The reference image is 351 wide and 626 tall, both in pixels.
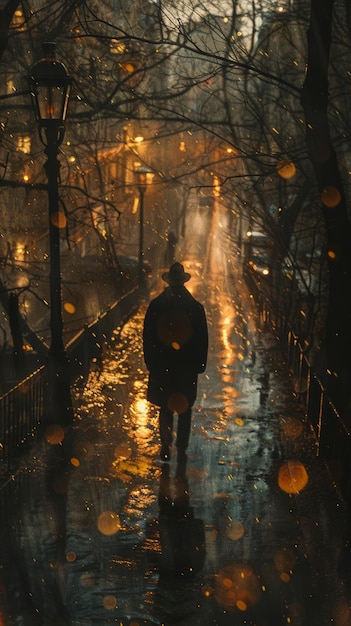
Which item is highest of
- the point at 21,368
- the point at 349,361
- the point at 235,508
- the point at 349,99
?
the point at 349,99

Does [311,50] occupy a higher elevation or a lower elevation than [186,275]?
higher

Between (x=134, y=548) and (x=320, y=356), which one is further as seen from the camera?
(x=320, y=356)

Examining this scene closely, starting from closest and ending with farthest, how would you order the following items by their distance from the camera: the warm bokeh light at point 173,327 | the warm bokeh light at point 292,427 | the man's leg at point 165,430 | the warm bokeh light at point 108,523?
1. the warm bokeh light at point 108,523
2. the warm bokeh light at point 173,327
3. the man's leg at point 165,430
4. the warm bokeh light at point 292,427

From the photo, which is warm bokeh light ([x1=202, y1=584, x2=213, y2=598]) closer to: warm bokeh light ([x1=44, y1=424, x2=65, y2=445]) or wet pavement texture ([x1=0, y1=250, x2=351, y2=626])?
wet pavement texture ([x1=0, y1=250, x2=351, y2=626])

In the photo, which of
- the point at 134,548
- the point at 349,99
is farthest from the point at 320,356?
the point at 134,548

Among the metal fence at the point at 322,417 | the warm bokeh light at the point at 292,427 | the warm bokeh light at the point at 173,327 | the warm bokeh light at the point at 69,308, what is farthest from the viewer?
the warm bokeh light at the point at 69,308

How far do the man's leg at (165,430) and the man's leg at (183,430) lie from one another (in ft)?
0.38

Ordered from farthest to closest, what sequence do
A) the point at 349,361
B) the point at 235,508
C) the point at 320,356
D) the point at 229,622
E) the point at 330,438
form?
1. the point at 320,356
2. the point at 349,361
3. the point at 330,438
4. the point at 235,508
5. the point at 229,622

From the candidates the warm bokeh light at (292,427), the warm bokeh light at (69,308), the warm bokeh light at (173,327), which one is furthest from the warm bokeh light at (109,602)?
the warm bokeh light at (69,308)

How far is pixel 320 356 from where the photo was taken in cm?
1622

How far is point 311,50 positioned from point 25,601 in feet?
21.6

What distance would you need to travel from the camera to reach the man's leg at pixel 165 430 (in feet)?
32.4

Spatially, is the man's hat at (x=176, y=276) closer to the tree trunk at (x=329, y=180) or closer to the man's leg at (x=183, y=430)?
the man's leg at (x=183, y=430)

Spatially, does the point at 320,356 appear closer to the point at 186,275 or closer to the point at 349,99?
the point at 349,99
